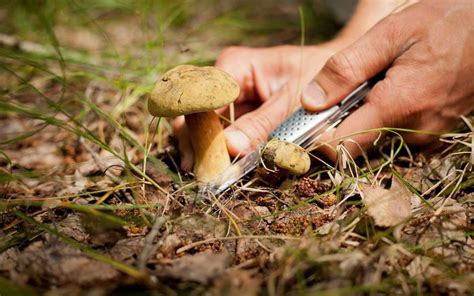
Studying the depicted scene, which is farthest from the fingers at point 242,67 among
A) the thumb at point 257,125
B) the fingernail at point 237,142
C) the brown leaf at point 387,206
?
the brown leaf at point 387,206

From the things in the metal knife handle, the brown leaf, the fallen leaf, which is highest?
the metal knife handle

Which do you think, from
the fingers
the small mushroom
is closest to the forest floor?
the small mushroom

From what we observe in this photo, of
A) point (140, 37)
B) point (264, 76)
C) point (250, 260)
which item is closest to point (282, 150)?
point (250, 260)

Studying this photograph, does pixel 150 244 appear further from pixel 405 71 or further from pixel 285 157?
pixel 405 71

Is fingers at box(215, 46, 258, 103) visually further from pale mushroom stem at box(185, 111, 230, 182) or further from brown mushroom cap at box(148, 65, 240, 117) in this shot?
brown mushroom cap at box(148, 65, 240, 117)

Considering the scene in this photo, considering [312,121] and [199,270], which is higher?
[312,121]

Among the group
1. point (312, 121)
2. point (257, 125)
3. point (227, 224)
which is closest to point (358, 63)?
point (312, 121)

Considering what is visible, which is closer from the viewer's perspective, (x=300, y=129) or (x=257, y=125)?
(x=300, y=129)
